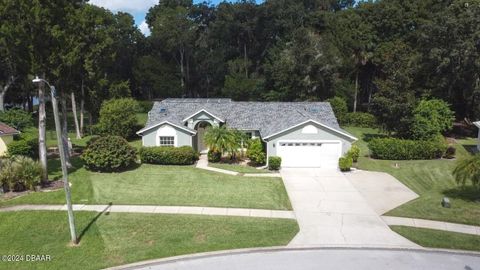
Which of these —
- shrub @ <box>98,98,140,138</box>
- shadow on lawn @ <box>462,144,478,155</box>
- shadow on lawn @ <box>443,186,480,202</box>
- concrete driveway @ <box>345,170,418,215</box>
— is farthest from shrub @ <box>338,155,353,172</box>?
shrub @ <box>98,98,140,138</box>

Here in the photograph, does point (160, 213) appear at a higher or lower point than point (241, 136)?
lower

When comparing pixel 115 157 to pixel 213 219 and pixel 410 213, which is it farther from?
pixel 410 213

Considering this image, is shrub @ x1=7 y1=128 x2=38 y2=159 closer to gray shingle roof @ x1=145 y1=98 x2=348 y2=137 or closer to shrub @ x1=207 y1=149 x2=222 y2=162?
gray shingle roof @ x1=145 y1=98 x2=348 y2=137

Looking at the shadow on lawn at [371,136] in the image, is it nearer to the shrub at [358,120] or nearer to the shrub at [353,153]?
the shrub at [358,120]

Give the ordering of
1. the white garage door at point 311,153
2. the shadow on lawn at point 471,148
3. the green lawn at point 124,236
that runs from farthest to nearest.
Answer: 1. the shadow on lawn at point 471,148
2. the white garage door at point 311,153
3. the green lawn at point 124,236

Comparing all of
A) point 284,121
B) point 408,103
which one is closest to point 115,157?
point 284,121

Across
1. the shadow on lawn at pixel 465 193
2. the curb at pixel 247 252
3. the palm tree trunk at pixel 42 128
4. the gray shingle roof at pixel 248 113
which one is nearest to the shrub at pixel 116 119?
the gray shingle roof at pixel 248 113

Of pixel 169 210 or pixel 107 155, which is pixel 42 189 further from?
pixel 169 210

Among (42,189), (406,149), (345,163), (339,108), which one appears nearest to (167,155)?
(42,189)
